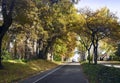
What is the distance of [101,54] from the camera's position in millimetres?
146875

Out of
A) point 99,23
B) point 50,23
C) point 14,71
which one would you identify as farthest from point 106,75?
point 50,23

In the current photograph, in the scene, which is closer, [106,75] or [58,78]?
[106,75]

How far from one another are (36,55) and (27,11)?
44459mm

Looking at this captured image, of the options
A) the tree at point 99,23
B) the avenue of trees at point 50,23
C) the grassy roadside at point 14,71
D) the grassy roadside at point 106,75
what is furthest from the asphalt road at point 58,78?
the tree at point 99,23

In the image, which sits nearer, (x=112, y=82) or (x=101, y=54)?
(x=112, y=82)

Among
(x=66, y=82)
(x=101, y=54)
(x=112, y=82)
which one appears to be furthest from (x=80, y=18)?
(x=101, y=54)

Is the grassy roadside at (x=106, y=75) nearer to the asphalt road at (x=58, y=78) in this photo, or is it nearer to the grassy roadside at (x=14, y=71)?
the asphalt road at (x=58, y=78)

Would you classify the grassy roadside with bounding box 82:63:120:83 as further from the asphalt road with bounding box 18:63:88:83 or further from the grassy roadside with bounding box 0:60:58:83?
the grassy roadside with bounding box 0:60:58:83

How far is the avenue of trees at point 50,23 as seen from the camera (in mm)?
35000

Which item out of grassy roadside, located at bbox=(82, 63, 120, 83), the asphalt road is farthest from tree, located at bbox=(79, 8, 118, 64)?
grassy roadside, located at bbox=(82, 63, 120, 83)

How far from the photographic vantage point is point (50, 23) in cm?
6375

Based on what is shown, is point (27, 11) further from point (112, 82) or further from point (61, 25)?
point (61, 25)

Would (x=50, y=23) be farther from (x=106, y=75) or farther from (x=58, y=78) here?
(x=106, y=75)

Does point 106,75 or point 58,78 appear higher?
point 106,75
